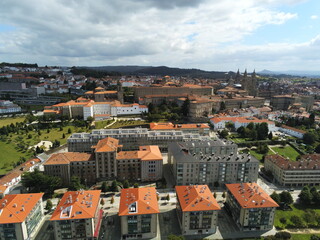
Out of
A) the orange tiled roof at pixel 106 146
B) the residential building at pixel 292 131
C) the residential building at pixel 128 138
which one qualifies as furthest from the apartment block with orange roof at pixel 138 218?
the residential building at pixel 292 131

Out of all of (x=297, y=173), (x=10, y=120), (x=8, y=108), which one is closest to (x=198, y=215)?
(x=297, y=173)

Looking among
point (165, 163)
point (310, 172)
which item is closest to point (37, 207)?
point (165, 163)

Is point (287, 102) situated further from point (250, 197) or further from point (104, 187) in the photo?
point (104, 187)

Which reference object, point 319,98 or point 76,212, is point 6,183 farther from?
point 319,98

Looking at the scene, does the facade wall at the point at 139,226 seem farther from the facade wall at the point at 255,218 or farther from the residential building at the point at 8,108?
the residential building at the point at 8,108

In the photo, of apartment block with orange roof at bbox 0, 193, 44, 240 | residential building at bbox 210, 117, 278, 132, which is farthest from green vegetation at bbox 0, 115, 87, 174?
residential building at bbox 210, 117, 278, 132
